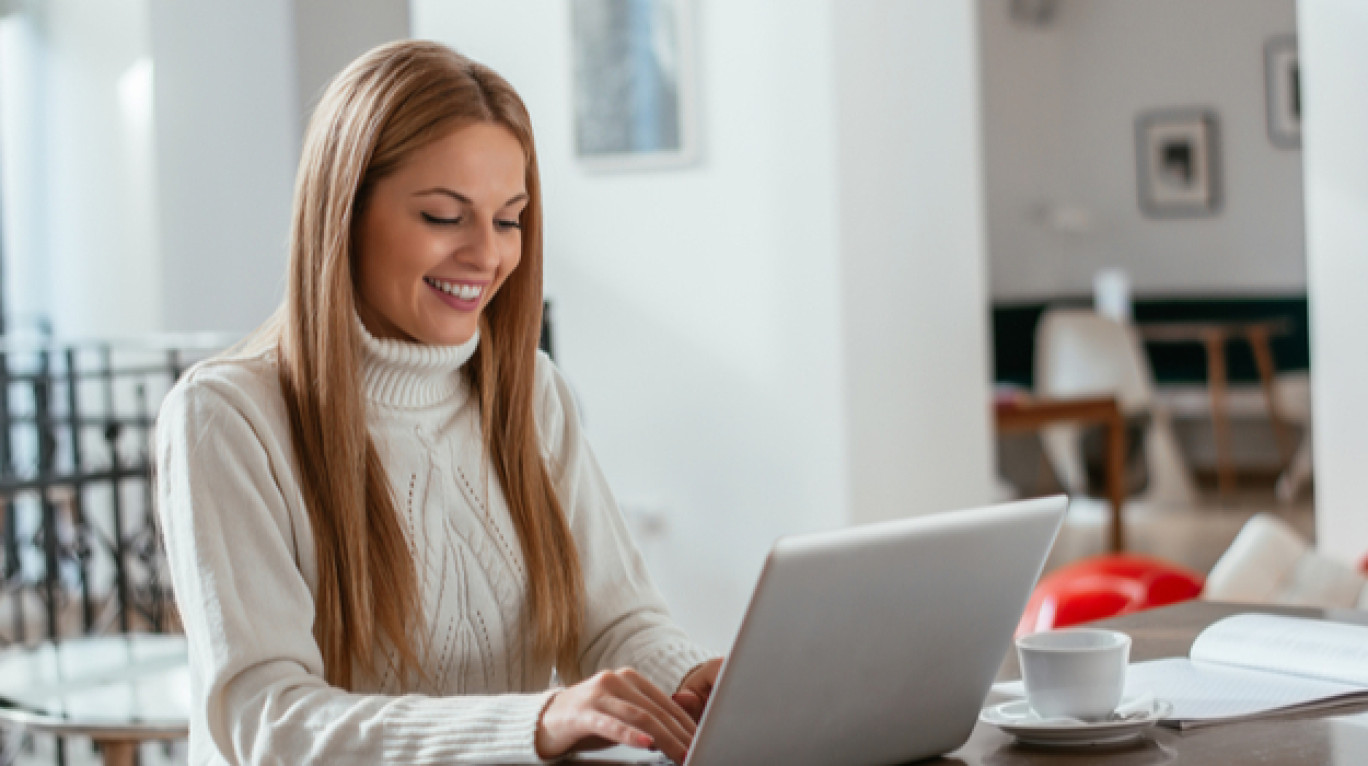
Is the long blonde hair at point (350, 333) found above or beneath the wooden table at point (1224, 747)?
above

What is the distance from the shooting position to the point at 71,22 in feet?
22.4

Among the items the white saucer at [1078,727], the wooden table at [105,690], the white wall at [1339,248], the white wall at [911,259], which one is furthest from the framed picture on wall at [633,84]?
the white saucer at [1078,727]

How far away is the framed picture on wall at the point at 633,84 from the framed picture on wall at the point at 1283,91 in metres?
5.00

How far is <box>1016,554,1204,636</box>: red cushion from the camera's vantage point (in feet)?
9.02

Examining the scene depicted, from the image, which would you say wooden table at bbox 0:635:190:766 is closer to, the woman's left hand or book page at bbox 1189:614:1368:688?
the woman's left hand

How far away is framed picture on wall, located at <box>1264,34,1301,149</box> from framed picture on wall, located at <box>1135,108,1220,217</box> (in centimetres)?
31

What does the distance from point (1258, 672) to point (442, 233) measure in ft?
2.55

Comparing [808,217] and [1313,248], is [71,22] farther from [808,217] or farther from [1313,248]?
[1313,248]

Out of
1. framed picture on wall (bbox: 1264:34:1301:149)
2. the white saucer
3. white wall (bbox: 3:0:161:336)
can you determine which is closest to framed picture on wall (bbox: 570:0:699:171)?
the white saucer

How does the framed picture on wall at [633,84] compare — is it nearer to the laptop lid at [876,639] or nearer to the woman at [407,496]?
the woman at [407,496]

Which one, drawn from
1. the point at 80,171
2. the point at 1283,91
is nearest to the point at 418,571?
the point at 80,171

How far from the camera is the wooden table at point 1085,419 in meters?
4.95

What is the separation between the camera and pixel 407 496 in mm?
1359

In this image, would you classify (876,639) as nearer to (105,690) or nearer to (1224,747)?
(1224,747)
